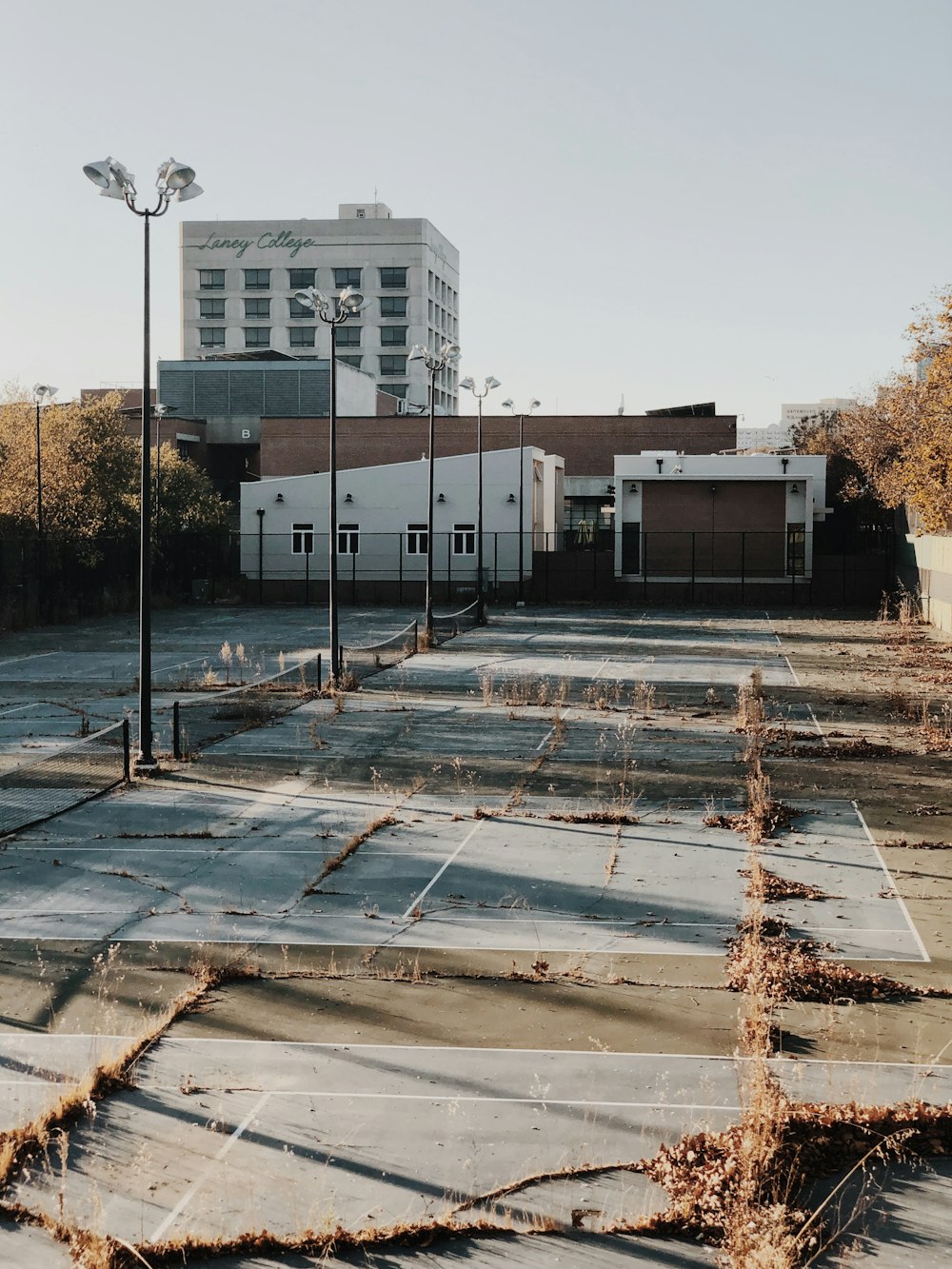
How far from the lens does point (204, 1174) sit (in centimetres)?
714

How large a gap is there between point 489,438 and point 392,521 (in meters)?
19.6

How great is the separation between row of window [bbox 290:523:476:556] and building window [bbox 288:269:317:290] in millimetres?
71449

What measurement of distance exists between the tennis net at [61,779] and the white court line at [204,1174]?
8.31 m

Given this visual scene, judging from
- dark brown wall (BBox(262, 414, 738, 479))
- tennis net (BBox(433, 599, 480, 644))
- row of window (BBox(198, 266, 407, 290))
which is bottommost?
tennis net (BBox(433, 599, 480, 644))

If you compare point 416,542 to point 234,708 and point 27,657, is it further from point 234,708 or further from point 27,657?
point 234,708

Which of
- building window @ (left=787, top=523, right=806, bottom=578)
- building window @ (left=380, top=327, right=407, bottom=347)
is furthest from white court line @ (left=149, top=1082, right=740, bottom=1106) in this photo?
building window @ (left=380, top=327, right=407, bottom=347)

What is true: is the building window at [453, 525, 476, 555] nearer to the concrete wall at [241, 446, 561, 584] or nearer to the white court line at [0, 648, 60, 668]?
the concrete wall at [241, 446, 561, 584]

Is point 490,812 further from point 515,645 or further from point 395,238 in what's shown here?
point 395,238

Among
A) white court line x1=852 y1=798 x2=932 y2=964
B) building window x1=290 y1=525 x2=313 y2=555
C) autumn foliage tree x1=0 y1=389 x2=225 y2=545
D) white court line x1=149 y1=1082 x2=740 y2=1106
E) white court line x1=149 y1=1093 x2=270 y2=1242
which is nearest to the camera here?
white court line x1=149 y1=1093 x2=270 y2=1242

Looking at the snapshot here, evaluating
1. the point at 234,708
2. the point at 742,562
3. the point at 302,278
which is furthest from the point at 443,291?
the point at 234,708

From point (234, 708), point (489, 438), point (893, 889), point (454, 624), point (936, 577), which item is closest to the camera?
point (893, 889)

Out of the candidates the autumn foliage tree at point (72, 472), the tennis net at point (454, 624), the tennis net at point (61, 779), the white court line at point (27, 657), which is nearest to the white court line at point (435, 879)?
the tennis net at point (61, 779)

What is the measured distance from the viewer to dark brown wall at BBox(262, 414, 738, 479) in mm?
74062

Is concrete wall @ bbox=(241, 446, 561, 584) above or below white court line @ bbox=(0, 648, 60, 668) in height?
above
